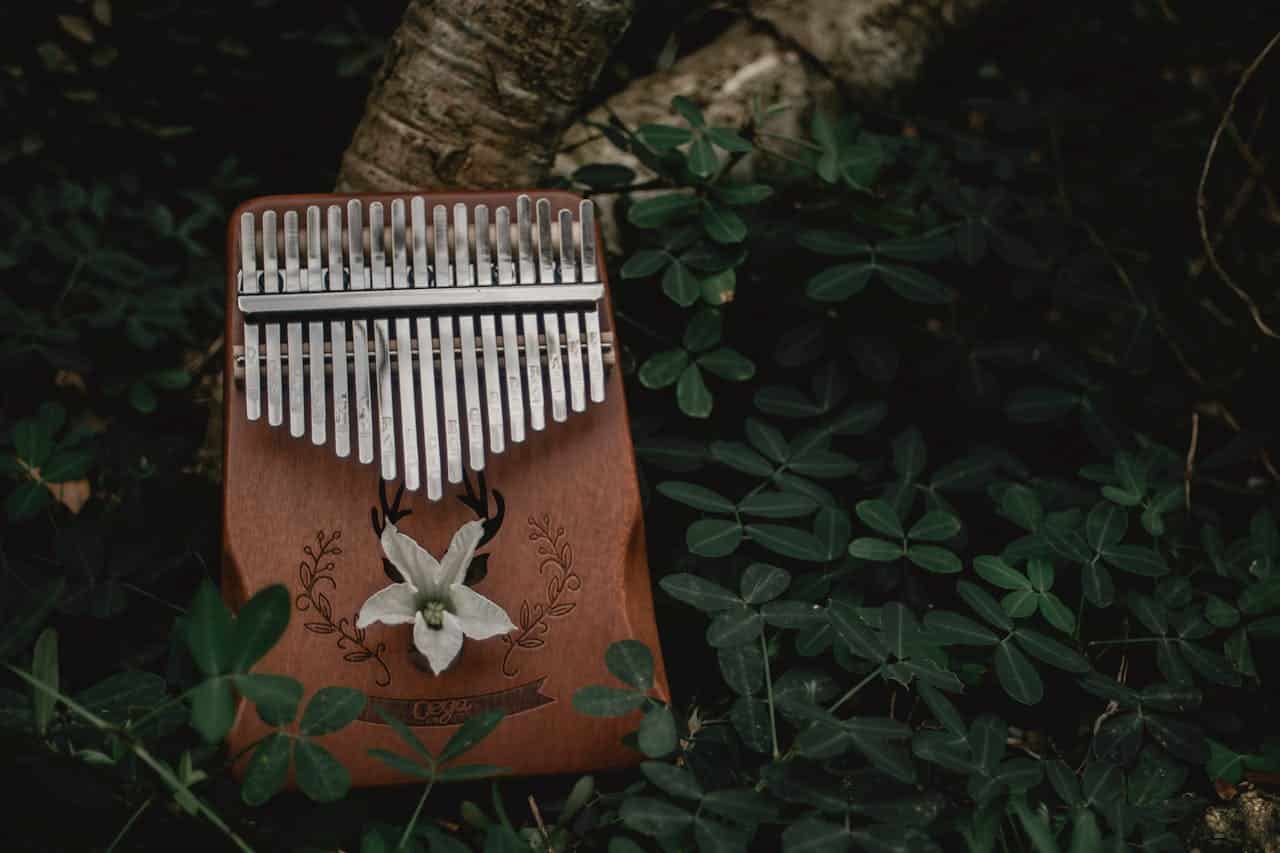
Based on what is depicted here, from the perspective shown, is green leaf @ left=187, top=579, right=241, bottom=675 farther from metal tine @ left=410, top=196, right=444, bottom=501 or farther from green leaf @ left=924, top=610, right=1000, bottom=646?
green leaf @ left=924, top=610, right=1000, bottom=646

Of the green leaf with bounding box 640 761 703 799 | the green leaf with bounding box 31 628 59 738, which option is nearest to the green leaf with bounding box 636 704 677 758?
the green leaf with bounding box 640 761 703 799

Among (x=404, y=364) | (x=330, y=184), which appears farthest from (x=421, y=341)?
(x=330, y=184)

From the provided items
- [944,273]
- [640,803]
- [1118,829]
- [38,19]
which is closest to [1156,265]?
[944,273]

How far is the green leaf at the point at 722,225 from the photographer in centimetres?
178

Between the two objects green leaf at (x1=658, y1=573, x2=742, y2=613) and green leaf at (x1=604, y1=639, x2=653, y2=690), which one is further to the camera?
green leaf at (x1=658, y1=573, x2=742, y2=613)

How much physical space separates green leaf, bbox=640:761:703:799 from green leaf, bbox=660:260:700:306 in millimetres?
771

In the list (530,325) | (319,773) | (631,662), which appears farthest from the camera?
(530,325)

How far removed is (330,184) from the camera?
2.56 m

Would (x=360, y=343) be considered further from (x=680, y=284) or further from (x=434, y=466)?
(x=680, y=284)

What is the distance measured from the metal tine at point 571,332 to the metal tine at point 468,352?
0.40 feet

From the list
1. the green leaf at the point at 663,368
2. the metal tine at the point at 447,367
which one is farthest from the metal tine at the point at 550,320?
the green leaf at the point at 663,368

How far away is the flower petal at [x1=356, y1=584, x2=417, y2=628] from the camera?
4.43 feet

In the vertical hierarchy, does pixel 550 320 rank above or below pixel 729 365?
above

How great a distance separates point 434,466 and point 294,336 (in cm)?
25
